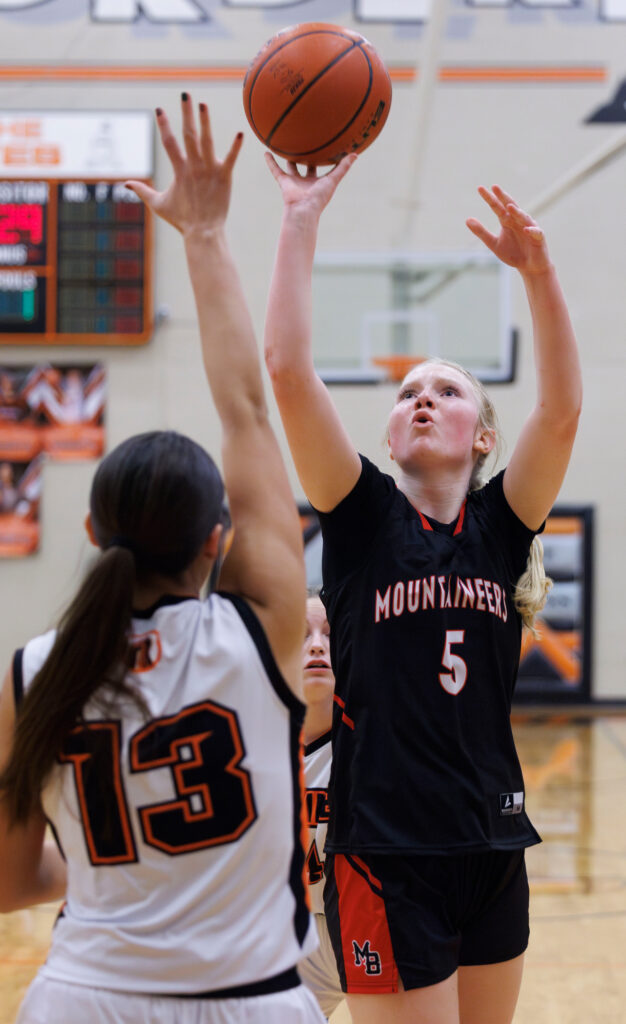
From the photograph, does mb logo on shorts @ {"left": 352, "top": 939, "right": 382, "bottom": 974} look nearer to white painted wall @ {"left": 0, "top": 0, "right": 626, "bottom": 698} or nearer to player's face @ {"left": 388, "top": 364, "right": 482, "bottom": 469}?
player's face @ {"left": 388, "top": 364, "right": 482, "bottom": 469}

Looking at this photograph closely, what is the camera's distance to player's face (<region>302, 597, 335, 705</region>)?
2.68 m

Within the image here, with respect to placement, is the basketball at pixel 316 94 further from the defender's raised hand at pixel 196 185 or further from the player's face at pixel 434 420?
the defender's raised hand at pixel 196 185

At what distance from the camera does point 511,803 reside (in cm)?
194

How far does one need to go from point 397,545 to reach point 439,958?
73cm

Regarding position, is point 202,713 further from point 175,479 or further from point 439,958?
point 439,958

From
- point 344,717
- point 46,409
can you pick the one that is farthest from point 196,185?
point 46,409

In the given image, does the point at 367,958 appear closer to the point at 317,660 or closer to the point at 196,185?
the point at 317,660

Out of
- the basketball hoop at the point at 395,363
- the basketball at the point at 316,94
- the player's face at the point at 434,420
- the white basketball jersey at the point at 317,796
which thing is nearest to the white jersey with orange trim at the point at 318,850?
the white basketball jersey at the point at 317,796

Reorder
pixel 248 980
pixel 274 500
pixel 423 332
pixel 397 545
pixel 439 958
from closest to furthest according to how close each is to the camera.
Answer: pixel 248 980 → pixel 274 500 → pixel 439 958 → pixel 397 545 → pixel 423 332

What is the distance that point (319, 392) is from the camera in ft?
6.14

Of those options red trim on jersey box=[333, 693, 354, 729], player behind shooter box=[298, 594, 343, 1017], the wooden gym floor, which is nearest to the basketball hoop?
the wooden gym floor

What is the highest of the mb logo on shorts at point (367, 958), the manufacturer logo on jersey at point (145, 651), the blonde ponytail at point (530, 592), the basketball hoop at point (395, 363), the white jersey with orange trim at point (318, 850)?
the manufacturer logo on jersey at point (145, 651)

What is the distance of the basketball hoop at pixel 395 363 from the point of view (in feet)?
30.9

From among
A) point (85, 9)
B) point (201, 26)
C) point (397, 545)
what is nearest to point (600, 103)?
point (201, 26)
